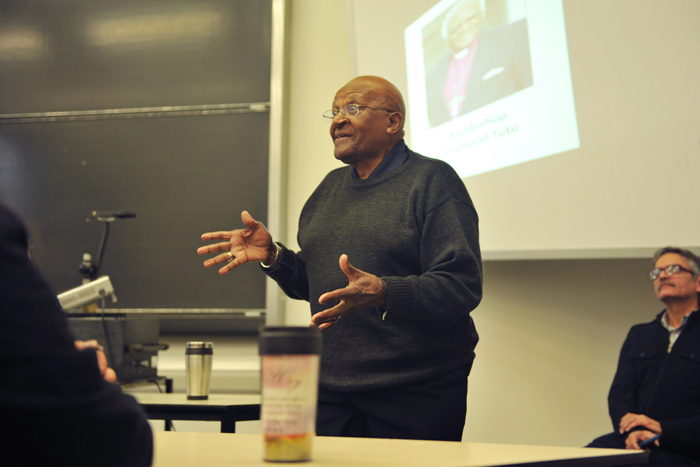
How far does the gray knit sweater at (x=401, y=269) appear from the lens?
4.05 feet

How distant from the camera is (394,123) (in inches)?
63.6

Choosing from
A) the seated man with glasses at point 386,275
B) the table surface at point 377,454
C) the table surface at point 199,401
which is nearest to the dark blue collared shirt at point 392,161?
the seated man with glasses at point 386,275

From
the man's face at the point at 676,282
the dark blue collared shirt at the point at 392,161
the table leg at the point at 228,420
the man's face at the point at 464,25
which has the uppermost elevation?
the man's face at the point at 464,25

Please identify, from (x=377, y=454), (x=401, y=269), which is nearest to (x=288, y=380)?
(x=377, y=454)

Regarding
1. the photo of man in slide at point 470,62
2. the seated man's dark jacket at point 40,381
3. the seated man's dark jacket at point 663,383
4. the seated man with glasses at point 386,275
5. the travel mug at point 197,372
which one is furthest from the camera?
the photo of man in slide at point 470,62

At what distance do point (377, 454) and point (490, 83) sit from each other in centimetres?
210

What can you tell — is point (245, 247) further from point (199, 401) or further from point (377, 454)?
point (377, 454)

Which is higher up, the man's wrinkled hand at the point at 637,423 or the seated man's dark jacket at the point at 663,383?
the seated man's dark jacket at the point at 663,383

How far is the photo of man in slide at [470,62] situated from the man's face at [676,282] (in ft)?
2.82

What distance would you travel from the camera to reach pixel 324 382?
1.35 meters

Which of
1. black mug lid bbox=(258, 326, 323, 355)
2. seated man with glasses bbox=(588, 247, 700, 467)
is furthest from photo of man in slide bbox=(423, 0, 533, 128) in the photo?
black mug lid bbox=(258, 326, 323, 355)

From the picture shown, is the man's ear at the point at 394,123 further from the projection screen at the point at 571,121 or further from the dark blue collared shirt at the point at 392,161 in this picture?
the projection screen at the point at 571,121

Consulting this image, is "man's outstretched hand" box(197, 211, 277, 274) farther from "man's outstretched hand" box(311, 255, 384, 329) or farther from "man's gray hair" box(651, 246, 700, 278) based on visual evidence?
"man's gray hair" box(651, 246, 700, 278)

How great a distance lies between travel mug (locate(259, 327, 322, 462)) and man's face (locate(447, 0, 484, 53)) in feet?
7.61
